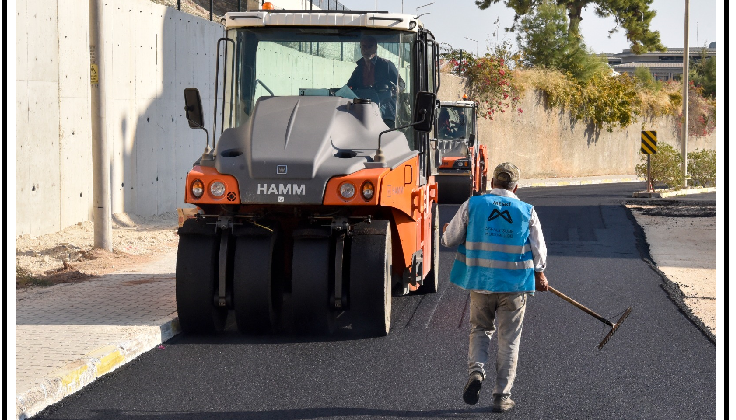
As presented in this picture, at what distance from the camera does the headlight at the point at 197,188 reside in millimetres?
8180

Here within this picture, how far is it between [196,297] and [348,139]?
1885mm

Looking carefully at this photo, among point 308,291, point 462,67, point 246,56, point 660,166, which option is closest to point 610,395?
point 308,291

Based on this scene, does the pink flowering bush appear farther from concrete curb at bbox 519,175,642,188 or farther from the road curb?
the road curb

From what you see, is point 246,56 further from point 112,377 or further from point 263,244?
point 112,377

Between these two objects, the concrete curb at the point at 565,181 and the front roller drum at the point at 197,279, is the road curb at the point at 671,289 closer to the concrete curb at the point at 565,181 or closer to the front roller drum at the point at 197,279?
the front roller drum at the point at 197,279

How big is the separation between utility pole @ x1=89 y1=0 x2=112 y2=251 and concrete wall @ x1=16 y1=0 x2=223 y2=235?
0.60 ft

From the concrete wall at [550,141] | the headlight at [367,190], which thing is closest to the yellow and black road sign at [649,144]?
the concrete wall at [550,141]

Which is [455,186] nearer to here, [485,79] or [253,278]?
[253,278]

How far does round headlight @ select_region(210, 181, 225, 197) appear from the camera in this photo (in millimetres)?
8109

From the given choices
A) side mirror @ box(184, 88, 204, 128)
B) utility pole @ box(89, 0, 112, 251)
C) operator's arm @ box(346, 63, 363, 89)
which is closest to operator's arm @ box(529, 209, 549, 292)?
operator's arm @ box(346, 63, 363, 89)

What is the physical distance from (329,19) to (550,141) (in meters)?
35.4

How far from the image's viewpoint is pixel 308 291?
322 inches

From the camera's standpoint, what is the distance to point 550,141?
4372 centimetres

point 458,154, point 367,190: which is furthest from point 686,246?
point 367,190
